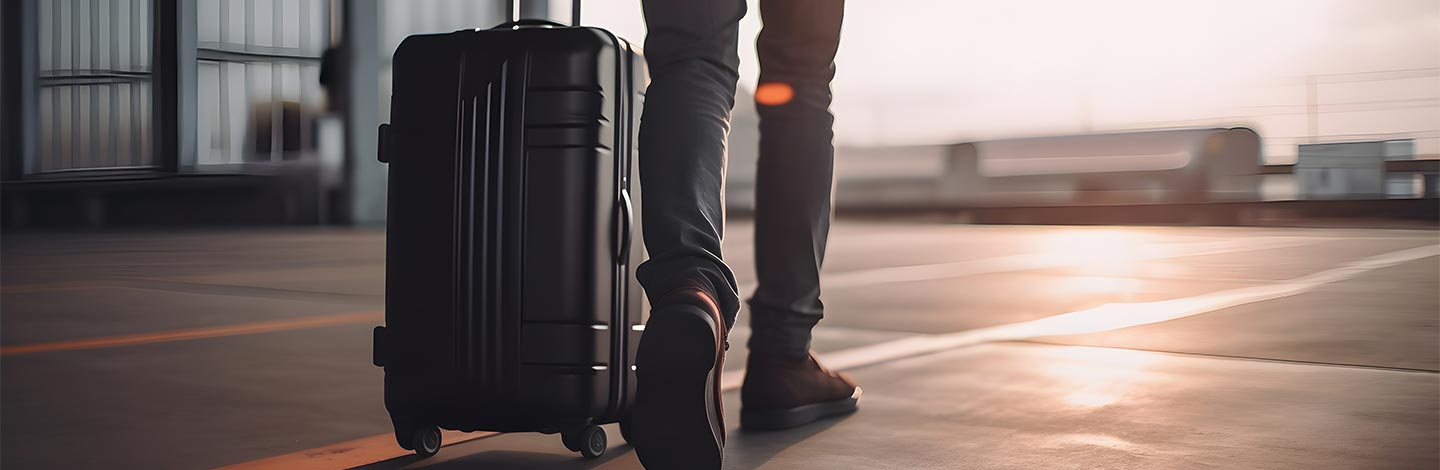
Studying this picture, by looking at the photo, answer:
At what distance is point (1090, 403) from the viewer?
1.40 metres

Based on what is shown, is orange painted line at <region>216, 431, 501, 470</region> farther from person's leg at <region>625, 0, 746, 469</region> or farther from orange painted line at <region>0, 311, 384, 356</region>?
orange painted line at <region>0, 311, 384, 356</region>

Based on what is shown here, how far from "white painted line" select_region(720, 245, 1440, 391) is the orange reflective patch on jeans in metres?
0.41

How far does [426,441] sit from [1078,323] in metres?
1.55

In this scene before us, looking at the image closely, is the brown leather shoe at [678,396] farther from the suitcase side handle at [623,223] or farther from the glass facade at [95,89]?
the glass facade at [95,89]

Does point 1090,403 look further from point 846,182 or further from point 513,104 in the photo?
point 846,182

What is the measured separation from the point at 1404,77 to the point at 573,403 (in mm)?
9823

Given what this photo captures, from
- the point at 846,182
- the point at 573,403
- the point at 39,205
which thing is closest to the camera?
the point at 573,403

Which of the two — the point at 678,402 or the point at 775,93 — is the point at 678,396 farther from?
the point at 775,93

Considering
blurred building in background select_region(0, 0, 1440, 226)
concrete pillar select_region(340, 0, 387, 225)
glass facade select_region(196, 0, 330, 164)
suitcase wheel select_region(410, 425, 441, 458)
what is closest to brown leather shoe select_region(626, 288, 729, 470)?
suitcase wheel select_region(410, 425, 441, 458)

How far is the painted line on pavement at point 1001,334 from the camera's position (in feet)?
3.72

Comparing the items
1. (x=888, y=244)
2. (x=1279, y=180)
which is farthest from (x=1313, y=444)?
(x=1279, y=180)

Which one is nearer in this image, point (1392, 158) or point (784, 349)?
point (784, 349)

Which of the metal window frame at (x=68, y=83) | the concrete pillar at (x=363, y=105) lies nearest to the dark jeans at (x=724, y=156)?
the concrete pillar at (x=363, y=105)

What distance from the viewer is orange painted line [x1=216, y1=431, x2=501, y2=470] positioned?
110 centimetres
